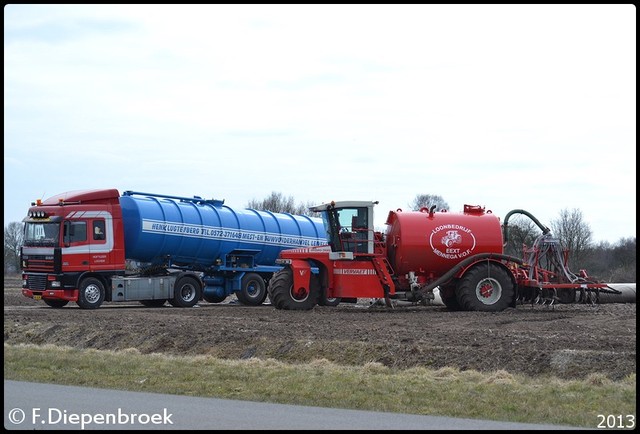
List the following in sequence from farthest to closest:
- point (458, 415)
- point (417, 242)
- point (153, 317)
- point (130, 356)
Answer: point (417, 242), point (153, 317), point (130, 356), point (458, 415)

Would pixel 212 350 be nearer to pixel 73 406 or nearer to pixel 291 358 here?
pixel 291 358

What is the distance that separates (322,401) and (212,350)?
6.53m

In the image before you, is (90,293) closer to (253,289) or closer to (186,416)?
(253,289)

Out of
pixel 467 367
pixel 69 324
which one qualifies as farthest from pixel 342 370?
pixel 69 324

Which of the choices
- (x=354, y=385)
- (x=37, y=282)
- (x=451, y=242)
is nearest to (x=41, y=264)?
(x=37, y=282)

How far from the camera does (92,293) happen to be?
3066cm

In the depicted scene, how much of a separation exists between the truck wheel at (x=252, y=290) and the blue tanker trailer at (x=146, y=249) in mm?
37

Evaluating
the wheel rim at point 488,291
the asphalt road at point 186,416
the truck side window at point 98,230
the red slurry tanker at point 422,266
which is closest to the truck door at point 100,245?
the truck side window at point 98,230

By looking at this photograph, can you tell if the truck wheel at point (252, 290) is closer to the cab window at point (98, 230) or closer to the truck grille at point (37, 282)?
the cab window at point (98, 230)

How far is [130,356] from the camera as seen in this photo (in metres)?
16.4

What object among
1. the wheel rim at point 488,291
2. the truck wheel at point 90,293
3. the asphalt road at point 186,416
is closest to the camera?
the asphalt road at point 186,416

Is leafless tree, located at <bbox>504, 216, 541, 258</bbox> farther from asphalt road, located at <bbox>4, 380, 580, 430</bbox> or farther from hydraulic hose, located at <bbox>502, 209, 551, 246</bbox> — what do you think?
asphalt road, located at <bbox>4, 380, 580, 430</bbox>

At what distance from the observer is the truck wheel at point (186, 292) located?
32.8 meters

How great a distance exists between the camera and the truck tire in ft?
91.6
